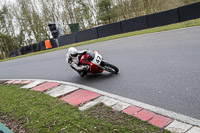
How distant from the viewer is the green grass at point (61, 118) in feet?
11.9

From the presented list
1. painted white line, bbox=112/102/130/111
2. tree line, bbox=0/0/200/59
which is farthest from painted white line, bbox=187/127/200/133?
tree line, bbox=0/0/200/59

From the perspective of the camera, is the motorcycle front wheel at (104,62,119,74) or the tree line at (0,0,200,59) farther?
the tree line at (0,0,200,59)

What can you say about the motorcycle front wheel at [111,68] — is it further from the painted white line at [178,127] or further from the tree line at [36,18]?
the tree line at [36,18]

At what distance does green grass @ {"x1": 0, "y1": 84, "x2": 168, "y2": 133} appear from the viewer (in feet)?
11.9

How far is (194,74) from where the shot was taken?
5.51m

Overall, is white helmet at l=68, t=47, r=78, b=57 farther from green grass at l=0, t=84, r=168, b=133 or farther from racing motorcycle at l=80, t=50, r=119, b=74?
green grass at l=0, t=84, r=168, b=133

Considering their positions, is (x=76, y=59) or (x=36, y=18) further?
(x=36, y=18)

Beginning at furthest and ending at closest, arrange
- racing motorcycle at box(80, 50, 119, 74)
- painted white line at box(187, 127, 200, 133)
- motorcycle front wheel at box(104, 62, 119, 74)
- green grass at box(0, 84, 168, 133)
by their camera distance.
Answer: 1. motorcycle front wheel at box(104, 62, 119, 74)
2. racing motorcycle at box(80, 50, 119, 74)
3. green grass at box(0, 84, 168, 133)
4. painted white line at box(187, 127, 200, 133)

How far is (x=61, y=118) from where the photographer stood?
4.27 meters

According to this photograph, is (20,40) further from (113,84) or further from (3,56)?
(113,84)

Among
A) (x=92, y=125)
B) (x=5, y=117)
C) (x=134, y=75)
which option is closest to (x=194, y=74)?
(x=134, y=75)

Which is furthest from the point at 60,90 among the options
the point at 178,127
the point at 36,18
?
the point at 36,18

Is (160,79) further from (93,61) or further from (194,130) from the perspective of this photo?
(194,130)

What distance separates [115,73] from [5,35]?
147ft
